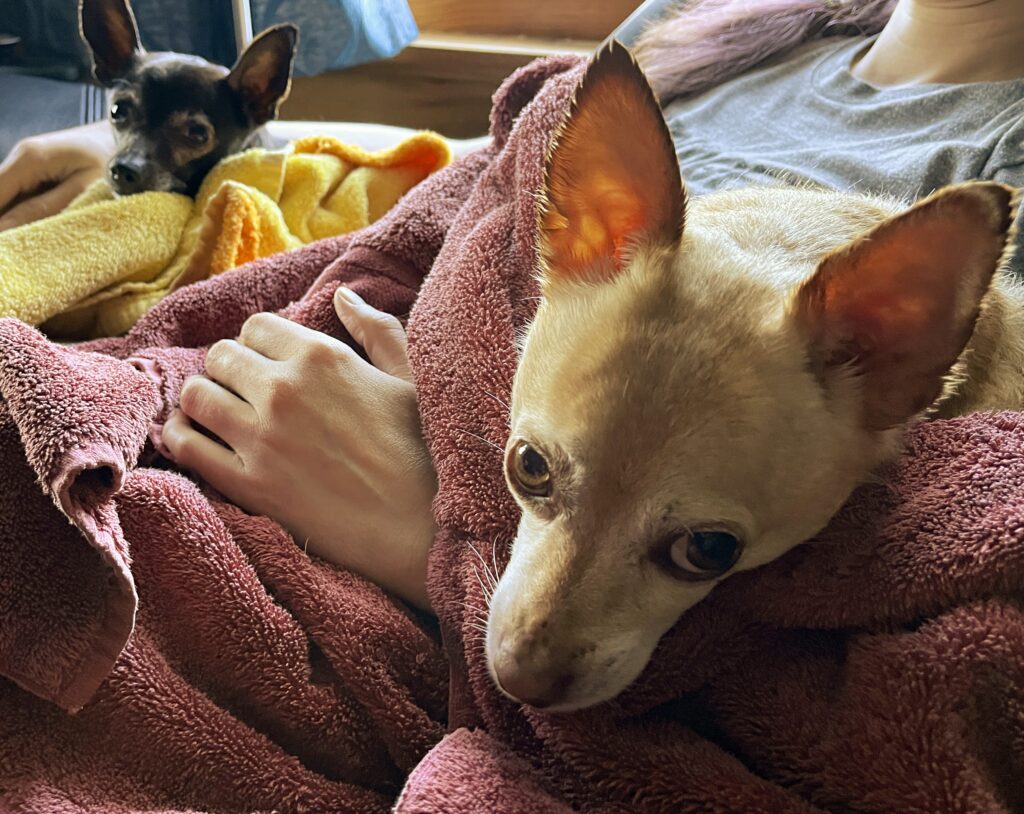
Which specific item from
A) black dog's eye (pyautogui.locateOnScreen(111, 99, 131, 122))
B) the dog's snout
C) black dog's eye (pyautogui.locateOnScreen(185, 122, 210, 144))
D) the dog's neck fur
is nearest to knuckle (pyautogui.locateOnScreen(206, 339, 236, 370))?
the dog's snout

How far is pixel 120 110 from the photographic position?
2205mm

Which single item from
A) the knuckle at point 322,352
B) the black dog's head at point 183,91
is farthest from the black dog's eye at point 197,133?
the knuckle at point 322,352

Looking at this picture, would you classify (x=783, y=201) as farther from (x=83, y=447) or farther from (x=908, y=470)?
(x=83, y=447)

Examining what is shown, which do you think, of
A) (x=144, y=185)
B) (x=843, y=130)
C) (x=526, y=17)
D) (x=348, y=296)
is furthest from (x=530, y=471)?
(x=526, y=17)

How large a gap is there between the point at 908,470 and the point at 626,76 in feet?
1.38

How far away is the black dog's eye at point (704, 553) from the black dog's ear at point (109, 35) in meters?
2.10

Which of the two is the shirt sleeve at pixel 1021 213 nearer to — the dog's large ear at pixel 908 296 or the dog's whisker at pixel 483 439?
the dog's large ear at pixel 908 296

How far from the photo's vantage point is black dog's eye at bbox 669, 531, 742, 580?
2.35ft

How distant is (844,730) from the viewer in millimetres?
669

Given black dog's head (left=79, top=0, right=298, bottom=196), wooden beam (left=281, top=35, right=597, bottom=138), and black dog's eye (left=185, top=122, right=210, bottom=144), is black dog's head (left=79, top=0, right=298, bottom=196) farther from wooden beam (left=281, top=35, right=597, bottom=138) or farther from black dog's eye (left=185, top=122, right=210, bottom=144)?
wooden beam (left=281, top=35, right=597, bottom=138)

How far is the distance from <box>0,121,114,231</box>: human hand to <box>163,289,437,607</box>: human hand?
39.4 inches

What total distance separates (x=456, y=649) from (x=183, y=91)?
1878mm

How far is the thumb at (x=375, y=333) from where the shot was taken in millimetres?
1222

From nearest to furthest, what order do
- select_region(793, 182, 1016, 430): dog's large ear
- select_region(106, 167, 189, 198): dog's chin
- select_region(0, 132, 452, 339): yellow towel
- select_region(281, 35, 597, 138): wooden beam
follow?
select_region(793, 182, 1016, 430): dog's large ear → select_region(0, 132, 452, 339): yellow towel → select_region(106, 167, 189, 198): dog's chin → select_region(281, 35, 597, 138): wooden beam
